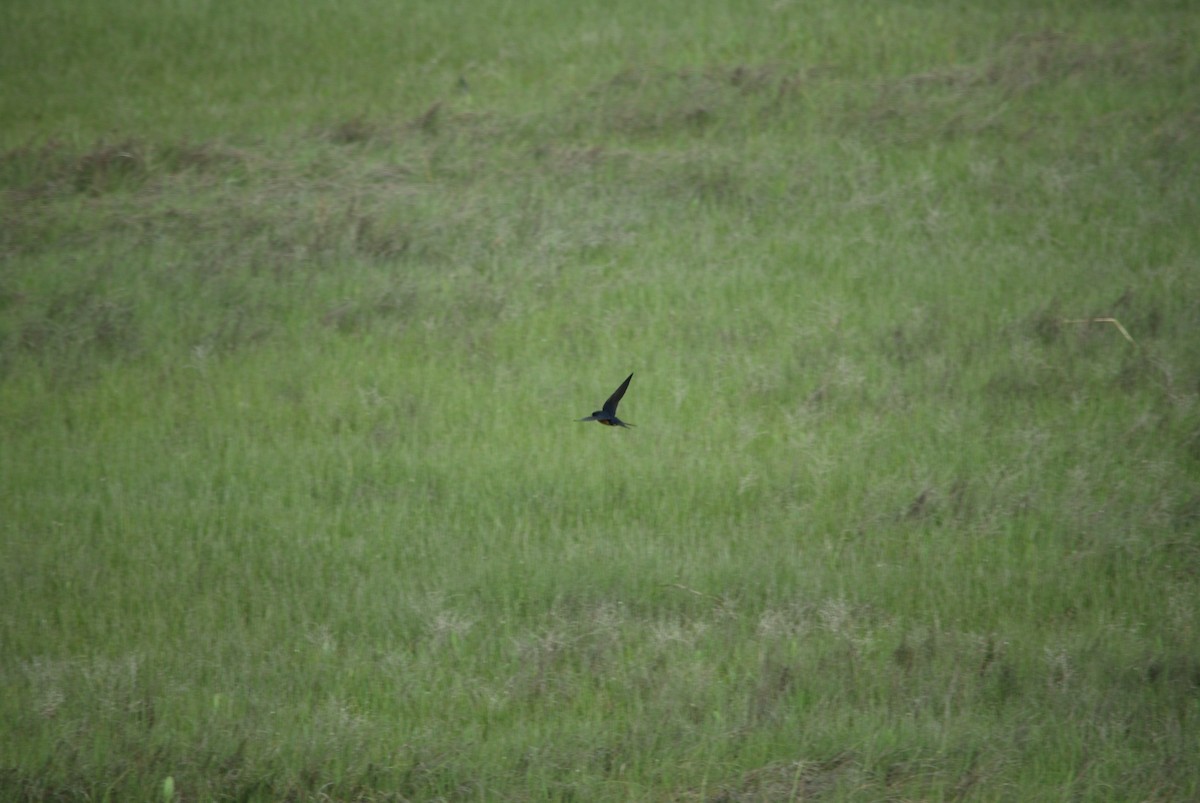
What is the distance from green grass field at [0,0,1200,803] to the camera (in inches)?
187

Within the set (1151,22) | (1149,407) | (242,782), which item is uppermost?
(1151,22)

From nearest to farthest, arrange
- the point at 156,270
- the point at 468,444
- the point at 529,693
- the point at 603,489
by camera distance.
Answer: the point at 529,693, the point at 603,489, the point at 468,444, the point at 156,270

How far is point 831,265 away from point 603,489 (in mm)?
3621

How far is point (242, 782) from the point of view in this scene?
446 cm

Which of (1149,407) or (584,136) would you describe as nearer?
(1149,407)

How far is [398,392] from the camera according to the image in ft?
25.5

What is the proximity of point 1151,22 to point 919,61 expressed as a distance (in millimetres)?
3193

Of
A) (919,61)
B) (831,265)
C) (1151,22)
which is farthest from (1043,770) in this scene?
(1151,22)

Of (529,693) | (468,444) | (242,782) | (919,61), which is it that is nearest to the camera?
(242,782)

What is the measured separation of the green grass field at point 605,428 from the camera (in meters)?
4.74

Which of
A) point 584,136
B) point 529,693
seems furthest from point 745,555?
point 584,136

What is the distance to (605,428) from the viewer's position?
24.3ft

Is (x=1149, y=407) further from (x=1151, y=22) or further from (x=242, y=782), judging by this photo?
(x=1151, y=22)

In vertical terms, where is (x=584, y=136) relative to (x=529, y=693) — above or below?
above
